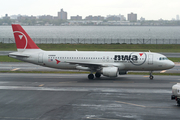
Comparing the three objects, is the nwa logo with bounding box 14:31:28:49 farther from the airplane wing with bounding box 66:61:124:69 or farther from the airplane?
the airplane wing with bounding box 66:61:124:69

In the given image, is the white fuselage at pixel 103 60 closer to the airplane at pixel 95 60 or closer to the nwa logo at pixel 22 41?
the airplane at pixel 95 60

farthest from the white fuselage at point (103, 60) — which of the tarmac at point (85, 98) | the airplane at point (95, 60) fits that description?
→ the tarmac at point (85, 98)

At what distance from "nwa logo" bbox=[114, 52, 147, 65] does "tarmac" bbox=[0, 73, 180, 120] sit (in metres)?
2.58

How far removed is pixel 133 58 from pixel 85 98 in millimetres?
13783

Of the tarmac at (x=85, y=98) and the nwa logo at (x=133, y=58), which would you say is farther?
the nwa logo at (x=133, y=58)

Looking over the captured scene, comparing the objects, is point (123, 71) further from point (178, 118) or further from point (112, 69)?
point (178, 118)

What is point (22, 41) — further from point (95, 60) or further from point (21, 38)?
point (95, 60)

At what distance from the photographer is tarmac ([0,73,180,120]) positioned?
21.5 meters

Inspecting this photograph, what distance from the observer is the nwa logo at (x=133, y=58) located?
38000 mm

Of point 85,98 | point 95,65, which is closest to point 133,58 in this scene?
point 95,65

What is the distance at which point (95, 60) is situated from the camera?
38.9m

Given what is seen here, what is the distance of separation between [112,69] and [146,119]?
16.1 meters

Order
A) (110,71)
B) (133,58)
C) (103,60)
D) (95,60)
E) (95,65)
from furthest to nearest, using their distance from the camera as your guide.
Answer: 1. (95,60)
2. (103,60)
3. (133,58)
4. (95,65)
5. (110,71)

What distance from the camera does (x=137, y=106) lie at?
78.4 feet
